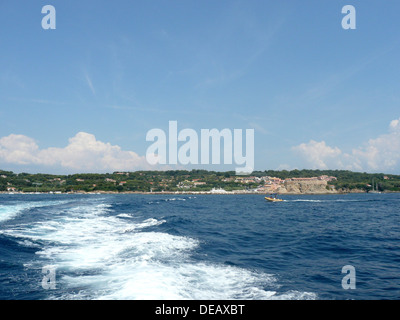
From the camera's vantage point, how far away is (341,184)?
174250 mm

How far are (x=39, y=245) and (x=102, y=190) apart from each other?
178m

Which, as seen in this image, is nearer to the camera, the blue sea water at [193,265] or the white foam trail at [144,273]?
the white foam trail at [144,273]

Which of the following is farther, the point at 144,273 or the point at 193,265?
the point at 193,265

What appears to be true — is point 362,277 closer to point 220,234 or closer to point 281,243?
point 281,243

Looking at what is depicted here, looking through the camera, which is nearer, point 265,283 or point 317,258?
point 265,283

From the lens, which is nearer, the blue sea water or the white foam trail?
the white foam trail

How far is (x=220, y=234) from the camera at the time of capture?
24.8m

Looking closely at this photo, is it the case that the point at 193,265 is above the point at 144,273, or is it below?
below

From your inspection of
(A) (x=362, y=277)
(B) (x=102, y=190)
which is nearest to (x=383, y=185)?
(B) (x=102, y=190)
